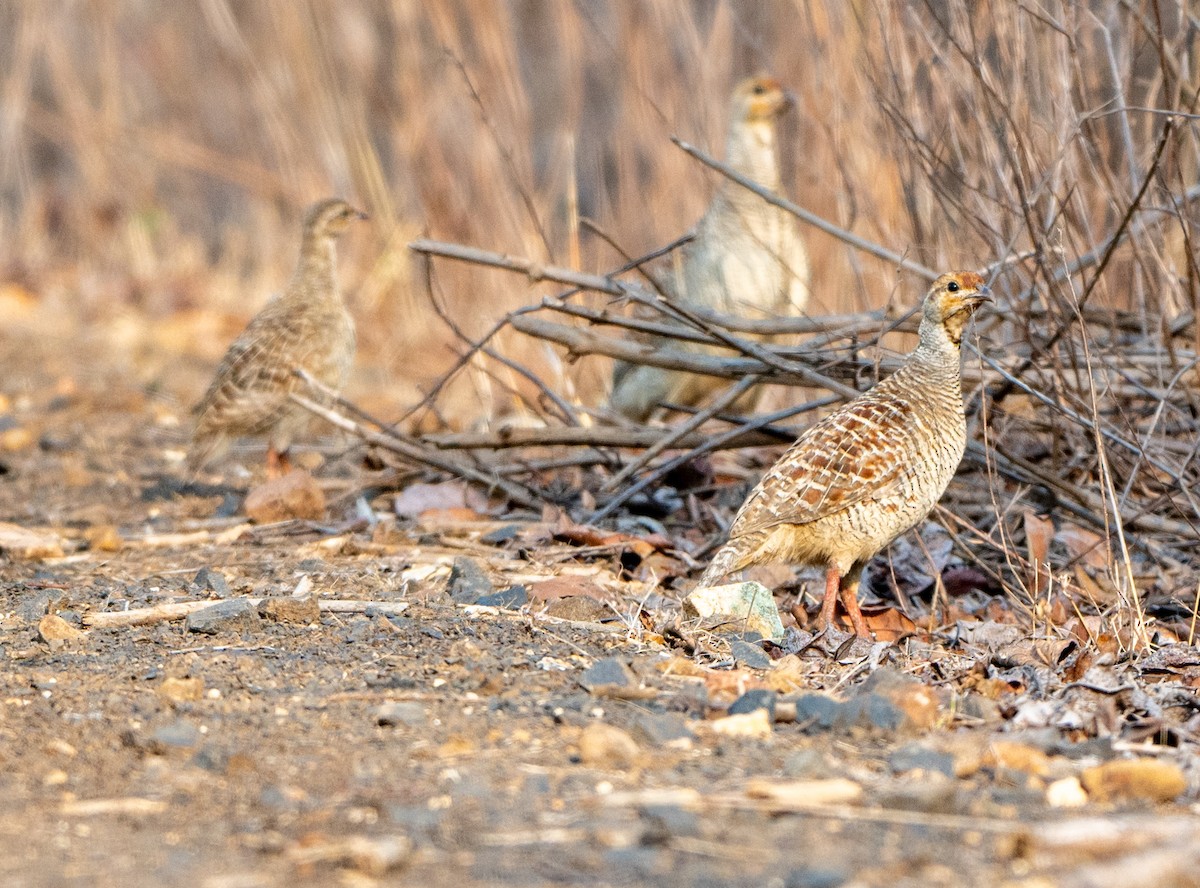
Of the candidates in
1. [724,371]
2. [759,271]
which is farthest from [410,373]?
[724,371]

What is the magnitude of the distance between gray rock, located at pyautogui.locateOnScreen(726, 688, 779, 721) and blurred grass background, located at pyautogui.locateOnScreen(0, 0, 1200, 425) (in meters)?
1.88

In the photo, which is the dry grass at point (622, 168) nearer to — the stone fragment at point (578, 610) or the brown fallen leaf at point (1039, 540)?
the brown fallen leaf at point (1039, 540)

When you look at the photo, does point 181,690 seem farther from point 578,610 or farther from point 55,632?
point 578,610

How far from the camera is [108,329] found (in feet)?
34.1

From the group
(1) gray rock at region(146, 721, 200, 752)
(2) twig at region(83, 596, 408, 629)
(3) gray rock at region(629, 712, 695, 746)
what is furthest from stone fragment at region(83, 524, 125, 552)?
(3) gray rock at region(629, 712, 695, 746)

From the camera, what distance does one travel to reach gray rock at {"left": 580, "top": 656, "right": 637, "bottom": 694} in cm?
354

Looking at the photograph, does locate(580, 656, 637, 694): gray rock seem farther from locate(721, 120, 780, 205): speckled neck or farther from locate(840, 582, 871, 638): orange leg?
locate(721, 120, 780, 205): speckled neck

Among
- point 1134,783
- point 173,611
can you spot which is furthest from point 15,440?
point 1134,783

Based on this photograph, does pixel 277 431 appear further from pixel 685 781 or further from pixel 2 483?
pixel 685 781

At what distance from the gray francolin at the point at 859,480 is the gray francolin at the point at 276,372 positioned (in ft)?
9.35

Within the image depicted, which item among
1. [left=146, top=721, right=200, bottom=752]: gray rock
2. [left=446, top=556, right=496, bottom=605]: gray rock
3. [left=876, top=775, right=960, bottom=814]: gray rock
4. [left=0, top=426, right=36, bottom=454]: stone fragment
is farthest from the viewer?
[left=0, top=426, right=36, bottom=454]: stone fragment

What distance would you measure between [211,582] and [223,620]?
2.08ft

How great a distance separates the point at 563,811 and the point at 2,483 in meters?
4.94

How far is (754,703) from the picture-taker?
343 cm
